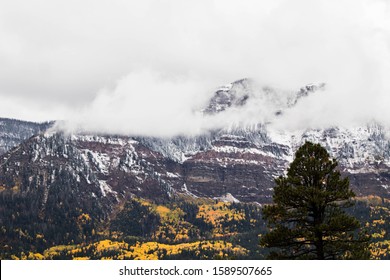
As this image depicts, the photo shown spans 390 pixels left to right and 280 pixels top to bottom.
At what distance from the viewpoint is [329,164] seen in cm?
4506

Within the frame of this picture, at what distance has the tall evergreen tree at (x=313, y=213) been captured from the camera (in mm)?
43000

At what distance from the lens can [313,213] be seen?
4478cm

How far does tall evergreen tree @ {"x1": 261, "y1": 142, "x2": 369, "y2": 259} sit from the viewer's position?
43000 mm
